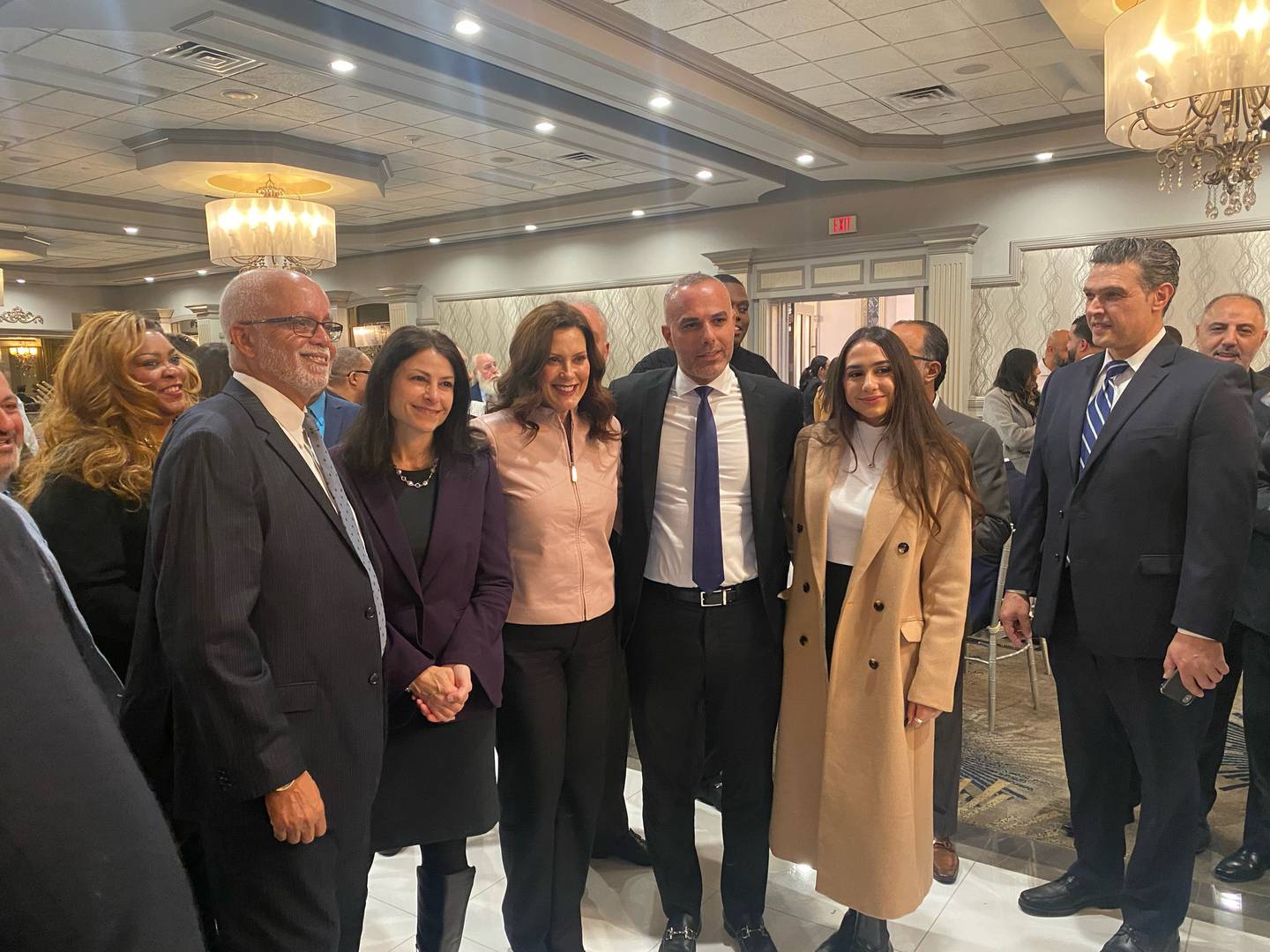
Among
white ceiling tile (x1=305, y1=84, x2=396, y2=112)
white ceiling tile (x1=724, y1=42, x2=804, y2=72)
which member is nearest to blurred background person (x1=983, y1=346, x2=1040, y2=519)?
white ceiling tile (x1=724, y1=42, x2=804, y2=72)

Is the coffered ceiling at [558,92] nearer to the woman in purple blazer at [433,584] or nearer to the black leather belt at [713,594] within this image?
the woman in purple blazer at [433,584]

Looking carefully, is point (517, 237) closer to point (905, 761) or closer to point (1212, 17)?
point (1212, 17)

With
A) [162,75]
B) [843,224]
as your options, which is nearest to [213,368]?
[162,75]

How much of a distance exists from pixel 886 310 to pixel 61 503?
9831 millimetres

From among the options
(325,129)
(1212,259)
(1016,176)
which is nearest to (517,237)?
(325,129)

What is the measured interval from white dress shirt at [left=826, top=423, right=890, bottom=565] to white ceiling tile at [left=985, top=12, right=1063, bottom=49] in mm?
3972

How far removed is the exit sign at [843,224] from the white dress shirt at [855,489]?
Answer: 6.84m

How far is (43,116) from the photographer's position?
247 inches

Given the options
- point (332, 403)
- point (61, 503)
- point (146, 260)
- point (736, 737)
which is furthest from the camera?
point (146, 260)

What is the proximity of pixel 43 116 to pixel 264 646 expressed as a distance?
6814mm

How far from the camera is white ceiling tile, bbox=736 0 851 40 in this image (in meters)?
4.61

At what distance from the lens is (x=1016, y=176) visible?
7535 mm

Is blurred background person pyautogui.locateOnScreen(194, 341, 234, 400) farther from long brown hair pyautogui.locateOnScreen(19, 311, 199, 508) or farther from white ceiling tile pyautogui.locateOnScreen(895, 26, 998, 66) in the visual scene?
white ceiling tile pyautogui.locateOnScreen(895, 26, 998, 66)

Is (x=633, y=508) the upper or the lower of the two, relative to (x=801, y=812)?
upper
